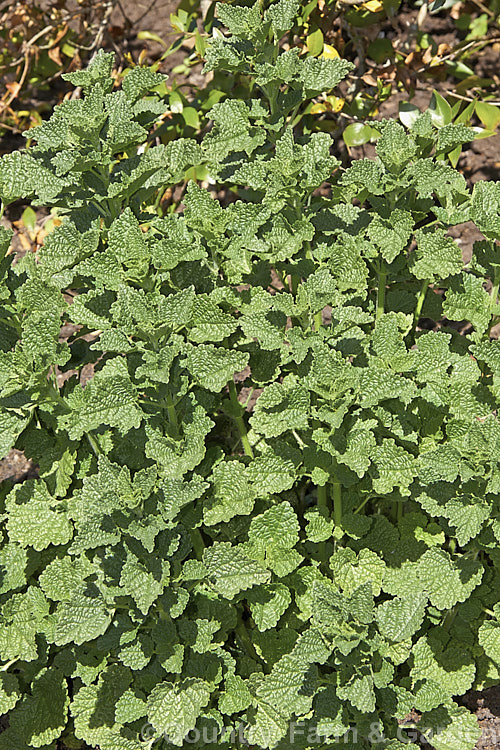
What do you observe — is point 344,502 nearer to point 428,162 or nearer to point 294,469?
point 294,469

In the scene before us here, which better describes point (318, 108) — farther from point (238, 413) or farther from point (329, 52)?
point (238, 413)

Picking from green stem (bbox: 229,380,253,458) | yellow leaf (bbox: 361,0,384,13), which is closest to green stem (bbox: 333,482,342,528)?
green stem (bbox: 229,380,253,458)

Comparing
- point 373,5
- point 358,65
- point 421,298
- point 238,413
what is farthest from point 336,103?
point 238,413

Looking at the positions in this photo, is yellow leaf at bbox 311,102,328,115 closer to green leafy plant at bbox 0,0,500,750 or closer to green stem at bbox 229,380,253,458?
green leafy plant at bbox 0,0,500,750

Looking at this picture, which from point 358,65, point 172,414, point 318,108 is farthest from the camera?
point 358,65

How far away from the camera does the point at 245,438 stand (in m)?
2.30

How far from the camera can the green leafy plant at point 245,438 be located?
73.9 inches

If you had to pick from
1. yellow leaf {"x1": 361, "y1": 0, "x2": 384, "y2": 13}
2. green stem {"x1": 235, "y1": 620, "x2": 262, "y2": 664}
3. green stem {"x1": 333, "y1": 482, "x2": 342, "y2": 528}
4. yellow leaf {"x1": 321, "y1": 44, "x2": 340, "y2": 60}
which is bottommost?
green stem {"x1": 235, "y1": 620, "x2": 262, "y2": 664}

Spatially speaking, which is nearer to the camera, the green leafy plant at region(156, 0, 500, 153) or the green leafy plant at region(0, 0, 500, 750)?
the green leafy plant at region(0, 0, 500, 750)

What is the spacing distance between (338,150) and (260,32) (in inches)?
69.7

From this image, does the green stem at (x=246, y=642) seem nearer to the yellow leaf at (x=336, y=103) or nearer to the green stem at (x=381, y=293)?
the green stem at (x=381, y=293)

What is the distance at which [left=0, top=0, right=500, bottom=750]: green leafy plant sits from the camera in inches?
73.9

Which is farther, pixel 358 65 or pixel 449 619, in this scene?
pixel 358 65

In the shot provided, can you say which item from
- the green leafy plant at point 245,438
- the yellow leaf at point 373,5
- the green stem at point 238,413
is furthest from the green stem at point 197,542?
the yellow leaf at point 373,5
